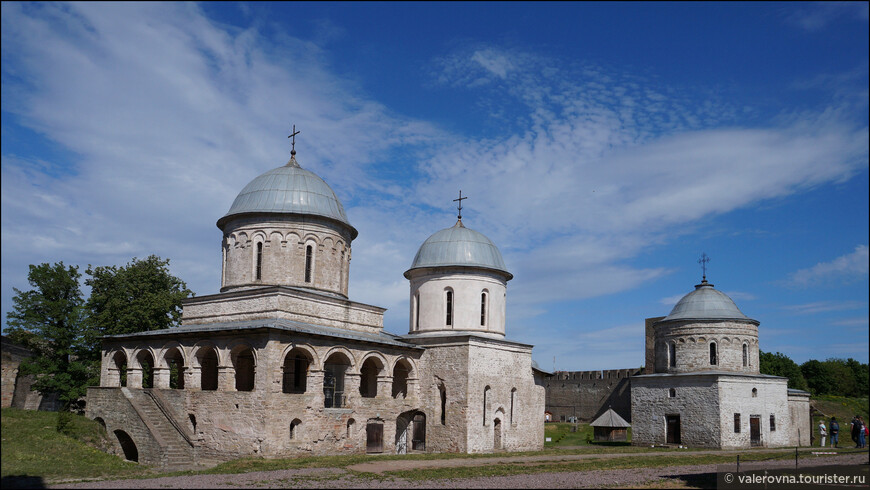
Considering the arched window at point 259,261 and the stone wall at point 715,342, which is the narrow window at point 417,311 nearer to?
the arched window at point 259,261

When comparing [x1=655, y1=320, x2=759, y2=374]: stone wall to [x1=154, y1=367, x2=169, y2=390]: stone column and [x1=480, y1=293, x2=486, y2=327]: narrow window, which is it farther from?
[x1=154, y1=367, x2=169, y2=390]: stone column

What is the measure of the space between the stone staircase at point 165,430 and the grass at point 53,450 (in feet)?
3.35

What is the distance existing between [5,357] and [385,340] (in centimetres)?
1333

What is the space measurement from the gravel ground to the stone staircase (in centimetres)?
497

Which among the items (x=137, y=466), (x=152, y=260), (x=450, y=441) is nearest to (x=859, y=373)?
(x=450, y=441)

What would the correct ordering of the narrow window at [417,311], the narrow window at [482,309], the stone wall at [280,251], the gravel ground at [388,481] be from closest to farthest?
the gravel ground at [388,481] → the stone wall at [280,251] → the narrow window at [482,309] → the narrow window at [417,311]

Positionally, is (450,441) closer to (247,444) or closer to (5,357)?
(247,444)

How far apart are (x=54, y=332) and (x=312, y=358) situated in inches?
590

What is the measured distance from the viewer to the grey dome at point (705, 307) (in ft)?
121

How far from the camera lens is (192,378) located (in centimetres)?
2488

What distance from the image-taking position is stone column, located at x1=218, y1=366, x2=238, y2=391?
78.1ft

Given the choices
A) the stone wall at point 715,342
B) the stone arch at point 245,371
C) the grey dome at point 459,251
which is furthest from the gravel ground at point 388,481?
the stone wall at point 715,342

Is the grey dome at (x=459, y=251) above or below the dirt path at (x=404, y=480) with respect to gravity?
above

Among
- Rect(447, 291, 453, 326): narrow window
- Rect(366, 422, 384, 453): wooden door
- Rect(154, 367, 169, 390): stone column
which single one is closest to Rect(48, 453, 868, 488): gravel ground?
Rect(366, 422, 384, 453): wooden door
